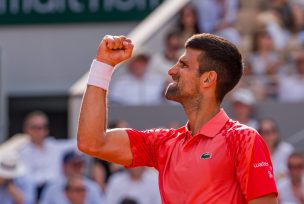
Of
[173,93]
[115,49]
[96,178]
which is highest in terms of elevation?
[115,49]

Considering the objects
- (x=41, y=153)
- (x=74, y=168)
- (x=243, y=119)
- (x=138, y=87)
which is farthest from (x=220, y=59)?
(x=138, y=87)

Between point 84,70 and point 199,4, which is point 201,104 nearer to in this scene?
point 199,4

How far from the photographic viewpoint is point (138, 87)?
12094mm

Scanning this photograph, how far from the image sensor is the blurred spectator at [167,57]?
40.0ft

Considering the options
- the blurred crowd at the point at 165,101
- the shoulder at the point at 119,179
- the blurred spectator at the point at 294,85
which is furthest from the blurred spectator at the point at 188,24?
the shoulder at the point at 119,179

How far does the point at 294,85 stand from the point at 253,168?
7.23 meters

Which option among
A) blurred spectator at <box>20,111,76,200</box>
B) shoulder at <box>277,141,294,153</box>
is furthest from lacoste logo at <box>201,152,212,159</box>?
blurred spectator at <box>20,111,76,200</box>

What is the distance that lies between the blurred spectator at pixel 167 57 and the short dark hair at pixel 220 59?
7.16m

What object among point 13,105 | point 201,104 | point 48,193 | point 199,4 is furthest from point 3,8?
point 201,104

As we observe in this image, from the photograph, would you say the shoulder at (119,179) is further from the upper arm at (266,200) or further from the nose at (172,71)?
the upper arm at (266,200)

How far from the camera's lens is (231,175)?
4656 millimetres

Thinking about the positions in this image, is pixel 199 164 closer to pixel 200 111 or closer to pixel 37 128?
pixel 200 111

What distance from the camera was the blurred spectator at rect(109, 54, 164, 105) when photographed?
39.4 feet

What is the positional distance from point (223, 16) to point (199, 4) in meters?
0.41
